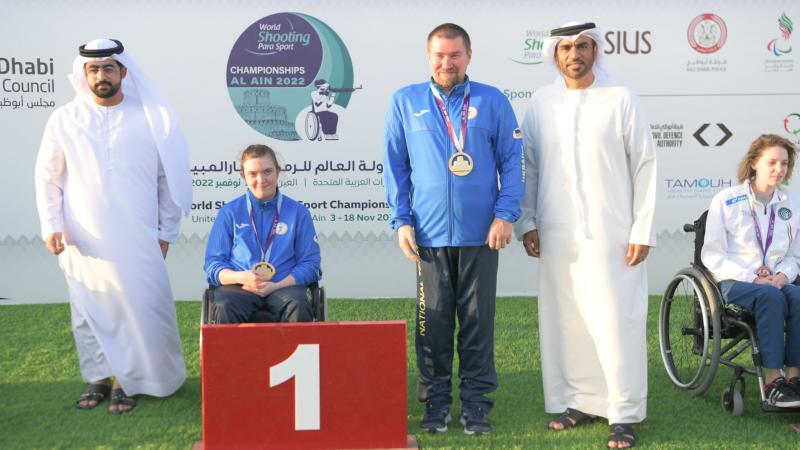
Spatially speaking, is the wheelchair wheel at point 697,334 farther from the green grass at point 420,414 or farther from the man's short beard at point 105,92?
the man's short beard at point 105,92

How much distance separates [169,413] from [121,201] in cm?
101

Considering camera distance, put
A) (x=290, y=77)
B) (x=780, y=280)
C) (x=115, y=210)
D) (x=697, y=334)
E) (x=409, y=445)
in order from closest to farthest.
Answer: (x=409, y=445)
(x=780, y=280)
(x=115, y=210)
(x=697, y=334)
(x=290, y=77)

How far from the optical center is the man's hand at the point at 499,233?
3.61m

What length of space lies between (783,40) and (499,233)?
4.24 m

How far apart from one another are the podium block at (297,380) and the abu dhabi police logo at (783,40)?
4.69m

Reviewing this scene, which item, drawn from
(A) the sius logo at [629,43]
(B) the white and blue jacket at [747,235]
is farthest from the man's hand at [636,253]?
(A) the sius logo at [629,43]

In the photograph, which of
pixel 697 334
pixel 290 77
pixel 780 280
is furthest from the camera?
pixel 290 77

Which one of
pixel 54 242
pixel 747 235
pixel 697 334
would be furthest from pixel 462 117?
pixel 54 242

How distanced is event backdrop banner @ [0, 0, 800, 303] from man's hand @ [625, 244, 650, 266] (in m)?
3.04

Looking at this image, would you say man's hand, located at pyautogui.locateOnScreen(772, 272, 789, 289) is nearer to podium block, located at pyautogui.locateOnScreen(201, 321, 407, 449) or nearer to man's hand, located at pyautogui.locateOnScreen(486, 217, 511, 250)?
man's hand, located at pyautogui.locateOnScreen(486, 217, 511, 250)

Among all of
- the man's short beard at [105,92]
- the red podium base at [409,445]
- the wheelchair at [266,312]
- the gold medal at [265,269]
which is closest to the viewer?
the red podium base at [409,445]

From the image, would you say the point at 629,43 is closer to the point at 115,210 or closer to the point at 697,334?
the point at 697,334

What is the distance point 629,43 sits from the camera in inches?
262

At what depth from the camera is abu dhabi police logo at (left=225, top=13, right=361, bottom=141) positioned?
652 cm
